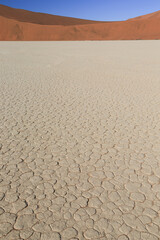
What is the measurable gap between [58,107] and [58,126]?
107 cm

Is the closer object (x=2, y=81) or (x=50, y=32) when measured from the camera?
(x=2, y=81)

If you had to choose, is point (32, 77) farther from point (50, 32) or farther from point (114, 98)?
point (50, 32)

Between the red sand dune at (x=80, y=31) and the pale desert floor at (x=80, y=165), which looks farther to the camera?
the red sand dune at (x=80, y=31)

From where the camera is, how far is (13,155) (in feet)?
10.8

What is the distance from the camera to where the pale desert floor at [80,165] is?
2.12 m

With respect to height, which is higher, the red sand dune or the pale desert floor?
the red sand dune

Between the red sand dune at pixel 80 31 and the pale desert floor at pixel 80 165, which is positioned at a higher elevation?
the red sand dune at pixel 80 31

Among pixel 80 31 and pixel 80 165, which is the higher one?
pixel 80 31

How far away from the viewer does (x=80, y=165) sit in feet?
9.93

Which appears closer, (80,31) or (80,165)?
(80,165)

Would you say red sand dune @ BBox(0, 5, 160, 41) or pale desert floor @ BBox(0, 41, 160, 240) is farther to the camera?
red sand dune @ BBox(0, 5, 160, 41)

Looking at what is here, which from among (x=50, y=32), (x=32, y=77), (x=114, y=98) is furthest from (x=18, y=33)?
(x=114, y=98)

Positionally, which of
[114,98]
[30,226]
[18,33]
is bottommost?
[30,226]

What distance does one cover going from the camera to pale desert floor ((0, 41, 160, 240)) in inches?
83.4
